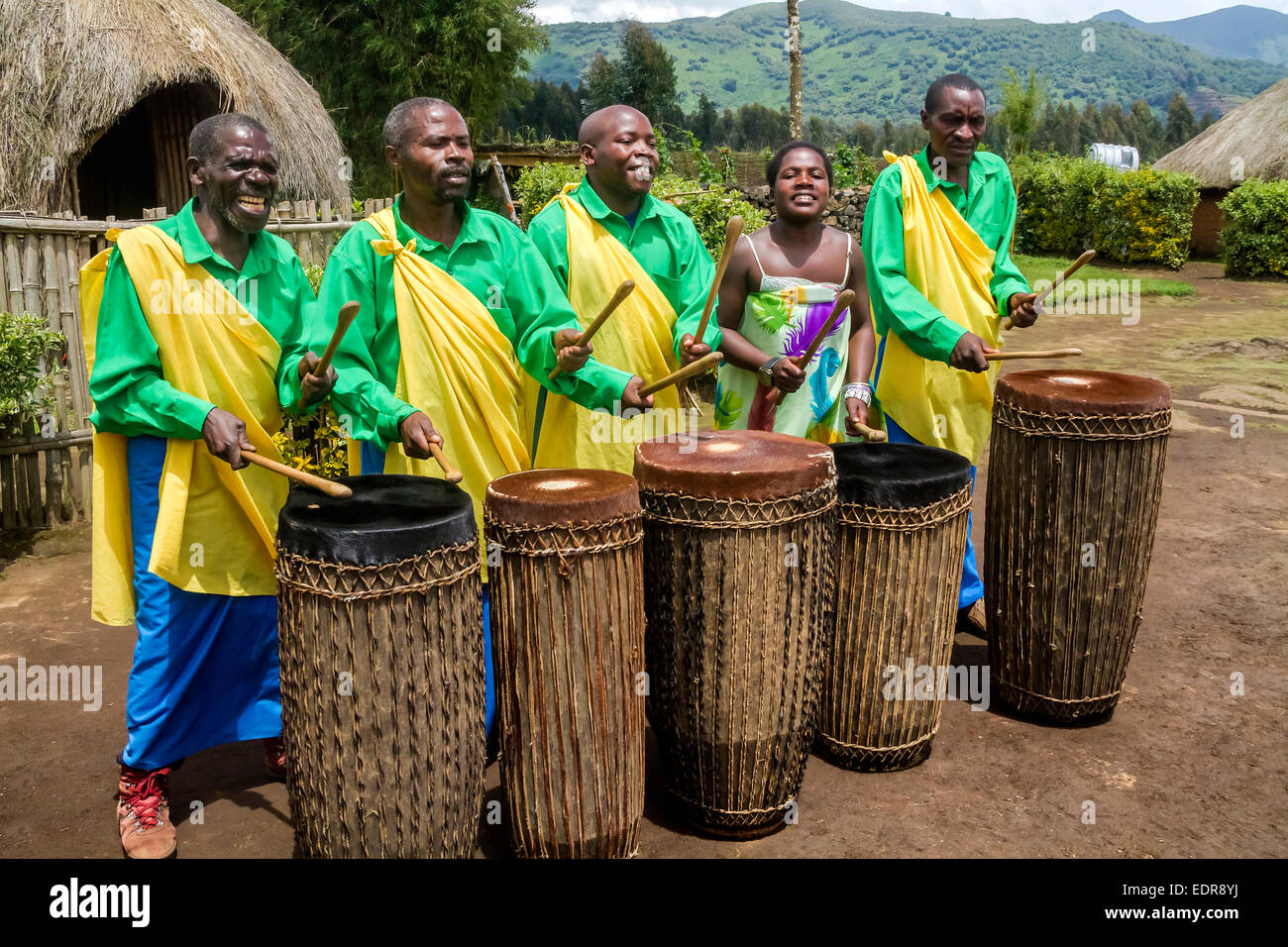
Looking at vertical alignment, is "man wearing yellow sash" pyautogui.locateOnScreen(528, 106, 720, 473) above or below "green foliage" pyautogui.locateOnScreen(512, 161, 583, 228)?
below

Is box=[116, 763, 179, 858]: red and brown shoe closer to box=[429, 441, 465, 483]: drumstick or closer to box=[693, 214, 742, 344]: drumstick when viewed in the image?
box=[429, 441, 465, 483]: drumstick

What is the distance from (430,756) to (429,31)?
68.8ft

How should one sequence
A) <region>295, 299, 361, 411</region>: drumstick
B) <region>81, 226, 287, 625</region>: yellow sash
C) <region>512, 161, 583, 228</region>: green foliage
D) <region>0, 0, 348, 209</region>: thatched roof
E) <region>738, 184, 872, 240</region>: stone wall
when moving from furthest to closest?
<region>738, 184, 872, 240</region>: stone wall → <region>512, 161, 583, 228</region>: green foliage → <region>0, 0, 348, 209</region>: thatched roof → <region>81, 226, 287, 625</region>: yellow sash → <region>295, 299, 361, 411</region>: drumstick

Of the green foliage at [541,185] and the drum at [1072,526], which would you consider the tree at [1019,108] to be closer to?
the green foliage at [541,185]

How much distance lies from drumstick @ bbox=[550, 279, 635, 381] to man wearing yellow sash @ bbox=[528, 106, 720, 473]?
0.37m

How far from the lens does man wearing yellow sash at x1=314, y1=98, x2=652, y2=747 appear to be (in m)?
3.25

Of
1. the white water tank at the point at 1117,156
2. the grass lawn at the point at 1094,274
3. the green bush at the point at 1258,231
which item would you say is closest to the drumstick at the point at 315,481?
the grass lawn at the point at 1094,274

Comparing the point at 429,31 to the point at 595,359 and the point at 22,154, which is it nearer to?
the point at 22,154

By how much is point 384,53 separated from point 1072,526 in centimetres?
2040

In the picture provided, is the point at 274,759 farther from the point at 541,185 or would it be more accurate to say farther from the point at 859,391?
the point at 541,185

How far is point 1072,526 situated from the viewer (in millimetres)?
3686

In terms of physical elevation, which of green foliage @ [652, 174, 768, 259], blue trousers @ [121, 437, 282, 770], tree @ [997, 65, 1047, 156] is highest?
tree @ [997, 65, 1047, 156]

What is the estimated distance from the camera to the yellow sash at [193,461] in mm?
3100

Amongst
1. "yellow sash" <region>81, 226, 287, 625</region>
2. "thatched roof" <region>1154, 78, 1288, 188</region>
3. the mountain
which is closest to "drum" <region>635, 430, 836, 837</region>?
"yellow sash" <region>81, 226, 287, 625</region>
